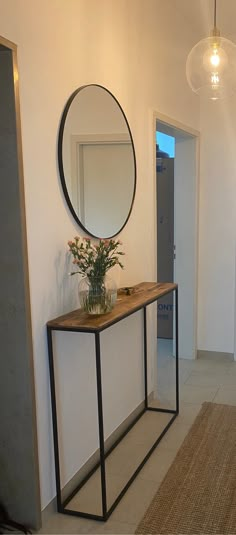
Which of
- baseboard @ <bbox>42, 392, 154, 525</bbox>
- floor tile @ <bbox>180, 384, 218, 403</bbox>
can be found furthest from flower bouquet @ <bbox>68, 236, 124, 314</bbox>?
floor tile @ <bbox>180, 384, 218, 403</bbox>

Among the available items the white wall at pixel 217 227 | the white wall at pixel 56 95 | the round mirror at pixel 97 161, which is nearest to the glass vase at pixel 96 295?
the white wall at pixel 56 95

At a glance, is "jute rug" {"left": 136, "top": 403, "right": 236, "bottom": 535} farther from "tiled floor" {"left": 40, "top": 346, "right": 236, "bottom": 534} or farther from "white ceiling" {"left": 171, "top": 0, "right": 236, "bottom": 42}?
"white ceiling" {"left": 171, "top": 0, "right": 236, "bottom": 42}

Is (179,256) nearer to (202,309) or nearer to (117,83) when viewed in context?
(202,309)

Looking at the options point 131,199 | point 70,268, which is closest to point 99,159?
point 131,199

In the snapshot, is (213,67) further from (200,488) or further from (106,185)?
(200,488)

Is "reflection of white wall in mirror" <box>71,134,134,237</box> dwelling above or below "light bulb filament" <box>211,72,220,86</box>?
below

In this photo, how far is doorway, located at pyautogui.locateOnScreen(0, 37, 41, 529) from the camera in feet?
6.06

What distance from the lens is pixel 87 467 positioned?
2525 millimetres

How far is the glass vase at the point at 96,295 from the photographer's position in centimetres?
221

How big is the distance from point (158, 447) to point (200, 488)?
0.46 m

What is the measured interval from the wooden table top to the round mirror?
0.38 m

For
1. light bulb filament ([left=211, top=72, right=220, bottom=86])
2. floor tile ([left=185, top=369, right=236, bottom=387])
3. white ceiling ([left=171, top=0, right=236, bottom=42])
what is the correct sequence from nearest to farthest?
light bulb filament ([left=211, top=72, right=220, bottom=86])
white ceiling ([left=171, top=0, right=236, bottom=42])
floor tile ([left=185, top=369, right=236, bottom=387])

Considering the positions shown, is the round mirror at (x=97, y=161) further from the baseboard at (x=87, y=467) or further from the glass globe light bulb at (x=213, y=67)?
the baseboard at (x=87, y=467)

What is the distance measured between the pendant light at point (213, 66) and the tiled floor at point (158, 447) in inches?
79.7
